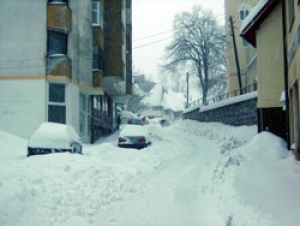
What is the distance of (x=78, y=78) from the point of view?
23.0 metres

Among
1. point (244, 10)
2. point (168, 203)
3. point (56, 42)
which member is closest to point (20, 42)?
point (56, 42)

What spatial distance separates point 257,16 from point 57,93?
10961 mm

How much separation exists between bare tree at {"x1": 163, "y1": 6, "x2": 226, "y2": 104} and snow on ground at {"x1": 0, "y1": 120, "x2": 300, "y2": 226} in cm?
3331

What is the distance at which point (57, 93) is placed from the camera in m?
20.6

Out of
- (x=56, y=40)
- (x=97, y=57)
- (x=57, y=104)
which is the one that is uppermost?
(x=56, y=40)

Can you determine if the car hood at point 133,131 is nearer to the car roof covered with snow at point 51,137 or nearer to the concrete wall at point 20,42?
the concrete wall at point 20,42

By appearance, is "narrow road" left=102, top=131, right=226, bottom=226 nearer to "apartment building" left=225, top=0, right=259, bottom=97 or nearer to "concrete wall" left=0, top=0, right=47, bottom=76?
"concrete wall" left=0, top=0, right=47, bottom=76

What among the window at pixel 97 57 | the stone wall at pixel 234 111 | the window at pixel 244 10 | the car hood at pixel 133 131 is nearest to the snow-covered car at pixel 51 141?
the car hood at pixel 133 131

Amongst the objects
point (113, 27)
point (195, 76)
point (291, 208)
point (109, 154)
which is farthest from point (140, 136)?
point (195, 76)

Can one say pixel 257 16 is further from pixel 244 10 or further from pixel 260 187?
pixel 244 10

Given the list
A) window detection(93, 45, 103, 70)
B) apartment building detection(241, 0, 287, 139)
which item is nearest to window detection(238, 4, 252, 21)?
window detection(93, 45, 103, 70)

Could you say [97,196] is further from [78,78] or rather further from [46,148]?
[78,78]

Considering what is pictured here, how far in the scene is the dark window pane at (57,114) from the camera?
65.9 ft

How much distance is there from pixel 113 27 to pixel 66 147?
49.5ft
